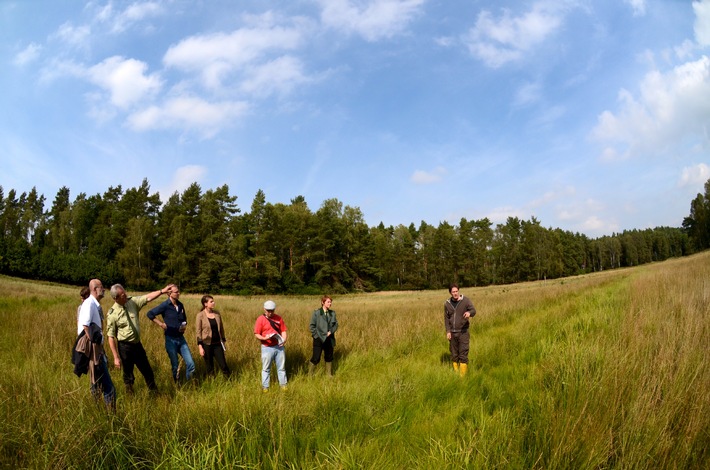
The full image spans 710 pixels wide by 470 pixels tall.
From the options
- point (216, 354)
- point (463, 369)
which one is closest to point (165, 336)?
point (216, 354)

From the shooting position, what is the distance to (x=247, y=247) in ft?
214

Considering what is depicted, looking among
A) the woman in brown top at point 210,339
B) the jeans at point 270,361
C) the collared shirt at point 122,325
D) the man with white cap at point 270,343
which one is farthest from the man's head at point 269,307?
the collared shirt at point 122,325

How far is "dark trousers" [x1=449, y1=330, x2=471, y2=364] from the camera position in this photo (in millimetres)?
6934

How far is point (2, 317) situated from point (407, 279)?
69.4 meters

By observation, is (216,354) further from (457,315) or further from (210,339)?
(457,315)

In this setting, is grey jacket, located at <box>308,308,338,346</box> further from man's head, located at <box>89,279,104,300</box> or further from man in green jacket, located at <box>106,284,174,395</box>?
man's head, located at <box>89,279,104,300</box>

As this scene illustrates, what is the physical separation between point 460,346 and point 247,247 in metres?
62.3

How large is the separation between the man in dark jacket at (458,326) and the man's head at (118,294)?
6.06 metres

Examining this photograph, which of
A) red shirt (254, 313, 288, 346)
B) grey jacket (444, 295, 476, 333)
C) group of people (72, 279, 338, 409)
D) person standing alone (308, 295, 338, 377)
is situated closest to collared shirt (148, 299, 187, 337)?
group of people (72, 279, 338, 409)

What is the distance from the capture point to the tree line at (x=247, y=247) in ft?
173

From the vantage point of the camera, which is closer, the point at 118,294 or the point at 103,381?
the point at 103,381

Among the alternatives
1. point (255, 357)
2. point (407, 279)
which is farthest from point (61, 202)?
point (255, 357)

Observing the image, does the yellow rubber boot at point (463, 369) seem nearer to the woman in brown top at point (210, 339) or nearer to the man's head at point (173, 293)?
the woman in brown top at point (210, 339)

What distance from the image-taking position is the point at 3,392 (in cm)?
346
